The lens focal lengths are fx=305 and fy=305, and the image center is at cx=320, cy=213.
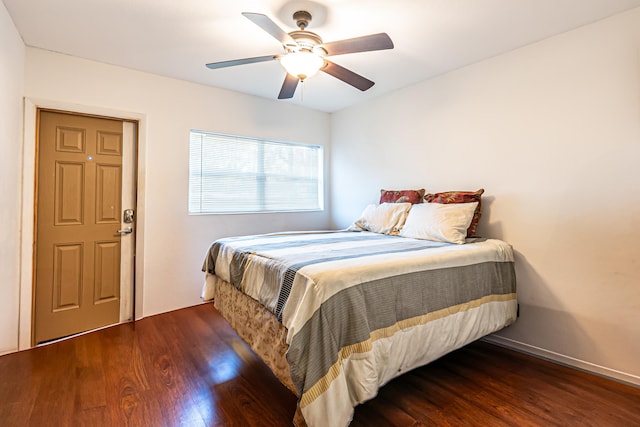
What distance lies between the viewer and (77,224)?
2.69 m

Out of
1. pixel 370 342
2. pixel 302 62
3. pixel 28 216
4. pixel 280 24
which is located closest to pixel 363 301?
pixel 370 342

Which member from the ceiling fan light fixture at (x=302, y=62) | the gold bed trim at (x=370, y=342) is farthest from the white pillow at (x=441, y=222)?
the ceiling fan light fixture at (x=302, y=62)

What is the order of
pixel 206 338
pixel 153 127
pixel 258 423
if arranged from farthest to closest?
pixel 153 127
pixel 206 338
pixel 258 423

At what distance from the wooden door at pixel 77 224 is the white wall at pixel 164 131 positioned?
0.73 ft

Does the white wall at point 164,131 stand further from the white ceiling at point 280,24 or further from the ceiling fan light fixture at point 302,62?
the ceiling fan light fixture at point 302,62

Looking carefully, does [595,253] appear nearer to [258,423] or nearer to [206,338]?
[258,423]

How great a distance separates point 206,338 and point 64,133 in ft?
6.99

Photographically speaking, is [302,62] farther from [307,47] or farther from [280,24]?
[280,24]

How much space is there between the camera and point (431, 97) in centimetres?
308

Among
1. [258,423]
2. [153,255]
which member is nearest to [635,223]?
[258,423]

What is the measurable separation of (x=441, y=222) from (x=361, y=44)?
57.6 inches

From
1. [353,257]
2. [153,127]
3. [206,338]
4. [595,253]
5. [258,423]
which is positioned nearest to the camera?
[258,423]

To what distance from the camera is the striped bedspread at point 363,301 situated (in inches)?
52.6

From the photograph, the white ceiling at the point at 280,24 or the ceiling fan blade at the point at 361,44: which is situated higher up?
the white ceiling at the point at 280,24
